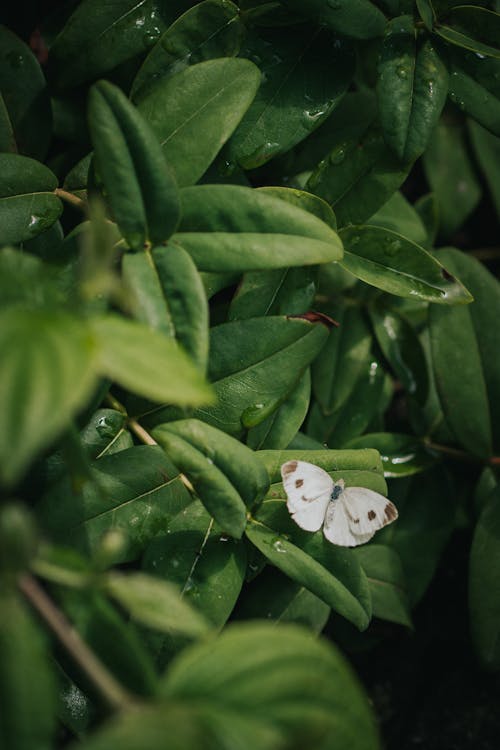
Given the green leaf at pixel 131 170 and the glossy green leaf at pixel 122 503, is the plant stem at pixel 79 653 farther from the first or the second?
the green leaf at pixel 131 170

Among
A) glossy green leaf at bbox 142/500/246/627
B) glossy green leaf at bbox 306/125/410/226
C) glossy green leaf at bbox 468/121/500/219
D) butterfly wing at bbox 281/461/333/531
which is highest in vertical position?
glossy green leaf at bbox 306/125/410/226

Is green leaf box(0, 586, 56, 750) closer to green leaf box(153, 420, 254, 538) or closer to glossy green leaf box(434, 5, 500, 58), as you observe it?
green leaf box(153, 420, 254, 538)

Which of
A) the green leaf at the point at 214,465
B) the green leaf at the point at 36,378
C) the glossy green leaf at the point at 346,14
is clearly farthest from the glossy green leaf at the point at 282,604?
the glossy green leaf at the point at 346,14

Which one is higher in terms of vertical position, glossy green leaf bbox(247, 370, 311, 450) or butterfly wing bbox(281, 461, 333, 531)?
butterfly wing bbox(281, 461, 333, 531)

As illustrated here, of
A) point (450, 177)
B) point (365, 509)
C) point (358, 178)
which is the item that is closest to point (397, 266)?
point (358, 178)

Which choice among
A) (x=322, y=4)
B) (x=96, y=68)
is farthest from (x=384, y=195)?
(x=96, y=68)

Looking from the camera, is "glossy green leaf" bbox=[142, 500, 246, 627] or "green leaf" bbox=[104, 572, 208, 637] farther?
"glossy green leaf" bbox=[142, 500, 246, 627]

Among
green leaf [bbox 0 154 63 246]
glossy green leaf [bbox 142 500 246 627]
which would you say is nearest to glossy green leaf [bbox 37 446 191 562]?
glossy green leaf [bbox 142 500 246 627]
